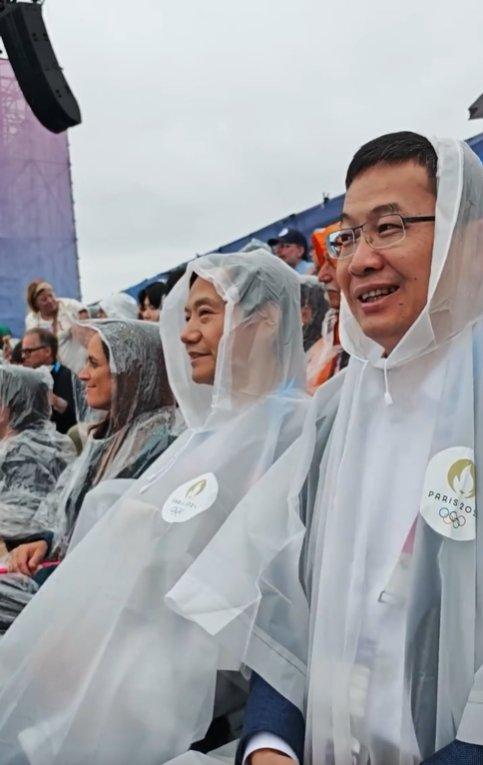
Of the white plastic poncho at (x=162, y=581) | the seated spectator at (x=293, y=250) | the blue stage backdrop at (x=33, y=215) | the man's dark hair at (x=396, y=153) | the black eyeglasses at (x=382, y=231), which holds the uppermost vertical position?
the blue stage backdrop at (x=33, y=215)

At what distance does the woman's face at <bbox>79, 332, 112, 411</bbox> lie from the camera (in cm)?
307

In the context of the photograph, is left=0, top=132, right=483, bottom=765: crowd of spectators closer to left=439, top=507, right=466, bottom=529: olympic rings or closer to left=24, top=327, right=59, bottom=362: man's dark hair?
left=439, top=507, right=466, bottom=529: olympic rings

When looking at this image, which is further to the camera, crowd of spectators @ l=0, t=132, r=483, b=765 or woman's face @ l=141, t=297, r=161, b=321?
woman's face @ l=141, t=297, r=161, b=321

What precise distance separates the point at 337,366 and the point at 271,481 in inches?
65.4

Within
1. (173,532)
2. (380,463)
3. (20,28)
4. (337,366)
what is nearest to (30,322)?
(20,28)

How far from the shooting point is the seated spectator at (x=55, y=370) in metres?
4.45

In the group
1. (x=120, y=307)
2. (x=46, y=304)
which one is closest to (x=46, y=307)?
(x=46, y=304)

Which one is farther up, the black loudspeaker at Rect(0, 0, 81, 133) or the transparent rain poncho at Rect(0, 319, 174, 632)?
the black loudspeaker at Rect(0, 0, 81, 133)

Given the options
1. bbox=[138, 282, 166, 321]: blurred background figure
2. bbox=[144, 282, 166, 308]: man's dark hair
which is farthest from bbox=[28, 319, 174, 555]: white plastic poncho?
bbox=[144, 282, 166, 308]: man's dark hair

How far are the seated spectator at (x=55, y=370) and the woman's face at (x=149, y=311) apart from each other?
23.2 inches

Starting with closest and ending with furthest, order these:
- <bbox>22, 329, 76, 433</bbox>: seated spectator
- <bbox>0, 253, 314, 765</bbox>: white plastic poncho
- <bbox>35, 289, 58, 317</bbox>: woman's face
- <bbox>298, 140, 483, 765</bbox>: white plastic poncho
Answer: <bbox>298, 140, 483, 765</bbox>: white plastic poncho, <bbox>0, 253, 314, 765</bbox>: white plastic poncho, <bbox>22, 329, 76, 433</bbox>: seated spectator, <bbox>35, 289, 58, 317</bbox>: woman's face

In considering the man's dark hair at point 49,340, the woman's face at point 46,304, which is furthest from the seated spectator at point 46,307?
the man's dark hair at point 49,340

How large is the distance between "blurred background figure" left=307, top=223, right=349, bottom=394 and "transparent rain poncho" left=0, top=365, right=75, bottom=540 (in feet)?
3.68

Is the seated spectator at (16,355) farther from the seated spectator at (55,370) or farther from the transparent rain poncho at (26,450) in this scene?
the transparent rain poncho at (26,450)
